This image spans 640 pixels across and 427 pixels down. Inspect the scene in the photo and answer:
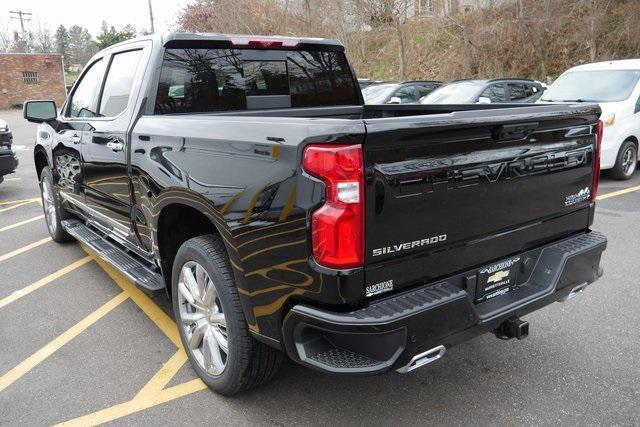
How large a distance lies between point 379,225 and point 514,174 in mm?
871

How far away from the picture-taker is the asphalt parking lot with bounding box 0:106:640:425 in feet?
9.39

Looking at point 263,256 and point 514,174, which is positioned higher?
point 514,174

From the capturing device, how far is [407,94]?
1384cm

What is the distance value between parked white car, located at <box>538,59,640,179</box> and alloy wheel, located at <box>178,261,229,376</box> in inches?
296

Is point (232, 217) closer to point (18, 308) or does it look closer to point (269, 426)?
point (269, 426)

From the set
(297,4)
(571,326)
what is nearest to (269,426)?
(571,326)

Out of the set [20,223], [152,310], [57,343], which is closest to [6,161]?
[20,223]

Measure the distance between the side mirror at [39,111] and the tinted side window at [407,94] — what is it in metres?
9.60

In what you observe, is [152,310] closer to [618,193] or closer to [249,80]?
[249,80]

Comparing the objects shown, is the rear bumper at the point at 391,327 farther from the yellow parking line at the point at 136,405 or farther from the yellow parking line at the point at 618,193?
the yellow parking line at the point at 618,193

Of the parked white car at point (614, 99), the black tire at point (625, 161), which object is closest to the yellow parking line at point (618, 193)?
the black tire at point (625, 161)

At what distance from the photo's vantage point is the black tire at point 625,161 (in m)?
8.68

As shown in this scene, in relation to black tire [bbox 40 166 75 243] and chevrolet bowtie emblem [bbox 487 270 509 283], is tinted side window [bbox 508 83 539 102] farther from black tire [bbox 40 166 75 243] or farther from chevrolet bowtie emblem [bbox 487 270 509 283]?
chevrolet bowtie emblem [bbox 487 270 509 283]

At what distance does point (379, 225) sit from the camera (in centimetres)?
221
